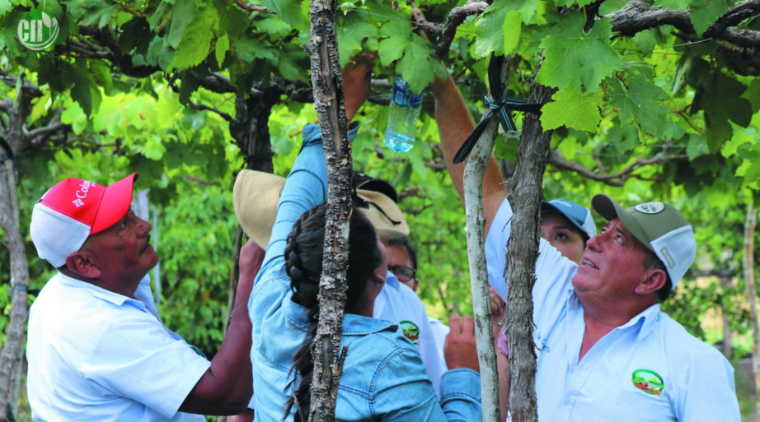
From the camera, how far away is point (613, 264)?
8.25ft

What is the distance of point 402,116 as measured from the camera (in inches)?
106

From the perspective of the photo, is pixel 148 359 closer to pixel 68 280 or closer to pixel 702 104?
pixel 68 280

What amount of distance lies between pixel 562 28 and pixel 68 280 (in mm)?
→ 1778

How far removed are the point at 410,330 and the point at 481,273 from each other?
4.73 feet

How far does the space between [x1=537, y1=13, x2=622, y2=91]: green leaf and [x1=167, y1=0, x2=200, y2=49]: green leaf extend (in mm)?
1244

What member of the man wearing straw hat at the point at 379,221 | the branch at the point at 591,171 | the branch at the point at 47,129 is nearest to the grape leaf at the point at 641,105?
the man wearing straw hat at the point at 379,221

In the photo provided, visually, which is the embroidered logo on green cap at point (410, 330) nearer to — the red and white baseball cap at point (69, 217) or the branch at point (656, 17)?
the red and white baseball cap at point (69, 217)

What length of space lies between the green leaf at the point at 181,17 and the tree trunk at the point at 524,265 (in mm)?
1234

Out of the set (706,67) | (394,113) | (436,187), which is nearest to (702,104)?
(706,67)

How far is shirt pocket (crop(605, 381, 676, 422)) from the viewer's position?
2.16m

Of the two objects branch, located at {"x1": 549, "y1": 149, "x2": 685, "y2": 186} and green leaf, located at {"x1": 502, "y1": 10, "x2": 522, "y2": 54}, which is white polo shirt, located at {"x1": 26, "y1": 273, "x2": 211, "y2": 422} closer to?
green leaf, located at {"x1": 502, "y1": 10, "x2": 522, "y2": 54}

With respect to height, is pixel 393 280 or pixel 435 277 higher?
pixel 393 280

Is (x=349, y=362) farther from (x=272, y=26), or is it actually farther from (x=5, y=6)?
(x=5, y=6)

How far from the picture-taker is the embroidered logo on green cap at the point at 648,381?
218 centimetres
